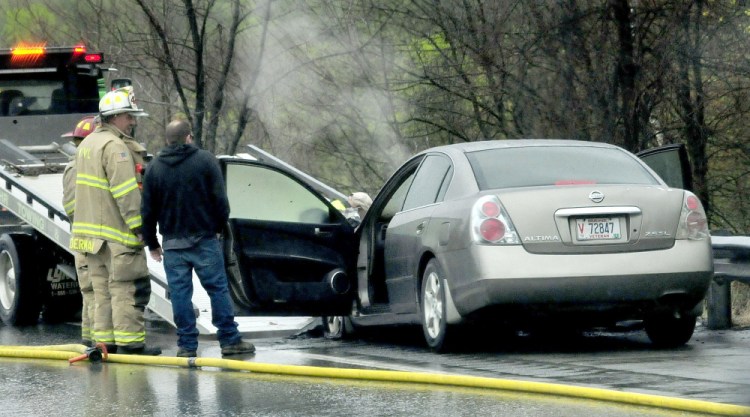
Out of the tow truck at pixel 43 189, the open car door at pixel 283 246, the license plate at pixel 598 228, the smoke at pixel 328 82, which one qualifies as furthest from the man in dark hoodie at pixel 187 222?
the smoke at pixel 328 82

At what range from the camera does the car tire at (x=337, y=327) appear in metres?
10.9

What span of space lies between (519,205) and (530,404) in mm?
2220

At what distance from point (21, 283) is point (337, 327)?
Result: 4056 millimetres

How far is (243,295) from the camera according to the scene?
9.95m


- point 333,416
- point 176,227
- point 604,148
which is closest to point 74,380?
point 176,227

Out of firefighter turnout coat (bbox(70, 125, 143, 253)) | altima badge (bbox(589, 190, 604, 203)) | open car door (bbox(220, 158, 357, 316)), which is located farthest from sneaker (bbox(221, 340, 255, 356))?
altima badge (bbox(589, 190, 604, 203))

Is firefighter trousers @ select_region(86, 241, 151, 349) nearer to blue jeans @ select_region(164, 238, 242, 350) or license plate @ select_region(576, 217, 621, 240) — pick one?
blue jeans @ select_region(164, 238, 242, 350)

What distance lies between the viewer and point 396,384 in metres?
7.62

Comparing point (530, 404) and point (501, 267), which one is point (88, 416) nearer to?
point (530, 404)

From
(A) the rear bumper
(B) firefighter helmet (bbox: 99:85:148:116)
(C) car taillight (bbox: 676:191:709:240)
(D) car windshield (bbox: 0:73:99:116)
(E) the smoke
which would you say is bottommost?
(A) the rear bumper

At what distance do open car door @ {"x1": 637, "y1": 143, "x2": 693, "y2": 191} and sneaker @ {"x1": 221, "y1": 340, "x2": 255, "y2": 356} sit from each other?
3.16 meters

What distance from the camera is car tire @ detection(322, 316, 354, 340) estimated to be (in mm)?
10930

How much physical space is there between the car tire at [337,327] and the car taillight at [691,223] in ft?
9.72

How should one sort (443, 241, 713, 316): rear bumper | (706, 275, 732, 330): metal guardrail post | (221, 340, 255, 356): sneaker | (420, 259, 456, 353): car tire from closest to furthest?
(443, 241, 713, 316): rear bumper < (420, 259, 456, 353): car tire < (221, 340, 255, 356): sneaker < (706, 275, 732, 330): metal guardrail post
